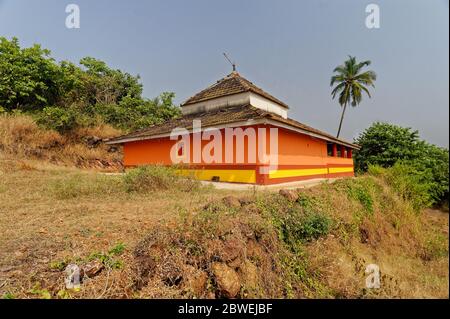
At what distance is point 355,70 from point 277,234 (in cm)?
3023

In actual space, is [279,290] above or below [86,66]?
below

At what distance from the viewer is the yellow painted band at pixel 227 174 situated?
30.0 feet

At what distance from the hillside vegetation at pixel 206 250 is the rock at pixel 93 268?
0.01 meters

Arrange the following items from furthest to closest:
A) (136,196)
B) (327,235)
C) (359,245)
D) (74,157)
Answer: (74,157) → (136,196) → (359,245) → (327,235)

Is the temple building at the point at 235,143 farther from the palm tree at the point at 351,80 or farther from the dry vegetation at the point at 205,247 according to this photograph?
the palm tree at the point at 351,80

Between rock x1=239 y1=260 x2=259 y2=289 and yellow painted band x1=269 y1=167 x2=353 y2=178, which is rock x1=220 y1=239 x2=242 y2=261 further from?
yellow painted band x1=269 y1=167 x2=353 y2=178

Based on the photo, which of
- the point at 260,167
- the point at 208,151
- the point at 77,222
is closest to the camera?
the point at 77,222

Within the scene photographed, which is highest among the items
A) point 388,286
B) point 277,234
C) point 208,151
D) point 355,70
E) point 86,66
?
point 355,70

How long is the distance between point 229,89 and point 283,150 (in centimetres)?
495

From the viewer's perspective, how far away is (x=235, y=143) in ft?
31.3

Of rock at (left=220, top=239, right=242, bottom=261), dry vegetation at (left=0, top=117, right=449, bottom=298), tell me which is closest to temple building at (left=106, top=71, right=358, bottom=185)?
dry vegetation at (left=0, top=117, right=449, bottom=298)

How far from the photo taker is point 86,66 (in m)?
21.1
